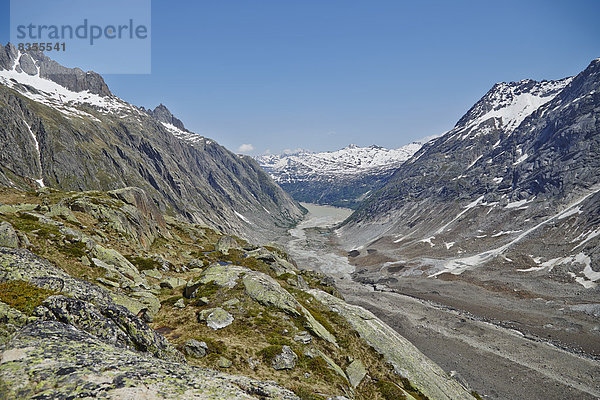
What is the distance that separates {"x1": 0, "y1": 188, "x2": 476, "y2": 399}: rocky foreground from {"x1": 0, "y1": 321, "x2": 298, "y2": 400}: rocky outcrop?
0.04 m

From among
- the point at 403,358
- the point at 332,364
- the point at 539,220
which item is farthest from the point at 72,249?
the point at 539,220

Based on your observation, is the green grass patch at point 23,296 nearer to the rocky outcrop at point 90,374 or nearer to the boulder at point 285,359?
the rocky outcrop at point 90,374

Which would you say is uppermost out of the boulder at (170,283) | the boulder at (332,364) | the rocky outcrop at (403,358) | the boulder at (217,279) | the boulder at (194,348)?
the boulder at (217,279)

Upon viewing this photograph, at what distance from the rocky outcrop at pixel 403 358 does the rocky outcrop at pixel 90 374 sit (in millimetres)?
24341

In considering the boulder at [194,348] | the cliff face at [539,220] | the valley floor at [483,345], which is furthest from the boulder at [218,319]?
the cliff face at [539,220]

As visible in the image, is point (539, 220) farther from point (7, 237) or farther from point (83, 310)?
point (7, 237)

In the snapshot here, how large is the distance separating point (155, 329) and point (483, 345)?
264ft

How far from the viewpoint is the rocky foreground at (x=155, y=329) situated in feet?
31.6

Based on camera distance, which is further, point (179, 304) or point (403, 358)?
point (403, 358)

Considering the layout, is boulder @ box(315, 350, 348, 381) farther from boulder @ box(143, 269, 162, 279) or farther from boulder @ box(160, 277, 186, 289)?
boulder @ box(143, 269, 162, 279)

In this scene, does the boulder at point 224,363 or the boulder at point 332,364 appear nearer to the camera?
the boulder at point 224,363

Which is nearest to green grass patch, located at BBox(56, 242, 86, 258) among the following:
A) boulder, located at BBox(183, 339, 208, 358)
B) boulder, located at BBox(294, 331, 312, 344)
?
boulder, located at BBox(183, 339, 208, 358)

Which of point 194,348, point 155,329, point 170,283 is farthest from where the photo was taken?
point 170,283

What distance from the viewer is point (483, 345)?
2773 inches
